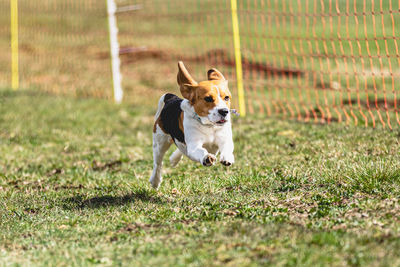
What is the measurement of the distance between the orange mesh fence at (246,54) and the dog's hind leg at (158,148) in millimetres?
3884

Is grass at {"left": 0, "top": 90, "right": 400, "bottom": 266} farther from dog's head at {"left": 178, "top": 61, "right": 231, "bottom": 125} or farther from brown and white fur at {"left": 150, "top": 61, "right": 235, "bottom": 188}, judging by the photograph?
dog's head at {"left": 178, "top": 61, "right": 231, "bottom": 125}

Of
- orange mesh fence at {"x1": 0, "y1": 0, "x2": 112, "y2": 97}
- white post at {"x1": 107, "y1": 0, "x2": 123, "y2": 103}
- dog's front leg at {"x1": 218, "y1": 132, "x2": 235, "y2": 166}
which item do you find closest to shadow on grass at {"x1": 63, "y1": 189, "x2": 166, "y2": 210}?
dog's front leg at {"x1": 218, "y1": 132, "x2": 235, "y2": 166}

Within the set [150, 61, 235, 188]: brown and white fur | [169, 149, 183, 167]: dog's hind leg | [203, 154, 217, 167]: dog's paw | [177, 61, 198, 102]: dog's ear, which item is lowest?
[169, 149, 183, 167]: dog's hind leg

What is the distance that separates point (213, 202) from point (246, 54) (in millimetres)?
12479

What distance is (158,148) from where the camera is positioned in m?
6.37

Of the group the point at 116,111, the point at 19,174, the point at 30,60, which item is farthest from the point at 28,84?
the point at 19,174

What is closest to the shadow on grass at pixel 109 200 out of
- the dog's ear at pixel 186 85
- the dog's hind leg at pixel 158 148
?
the dog's hind leg at pixel 158 148

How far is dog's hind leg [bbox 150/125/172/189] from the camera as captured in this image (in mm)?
6270

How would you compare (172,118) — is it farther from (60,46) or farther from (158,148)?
(60,46)

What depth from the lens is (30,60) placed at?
20688 millimetres

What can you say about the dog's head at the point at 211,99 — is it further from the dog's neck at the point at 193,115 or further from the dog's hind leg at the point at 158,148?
the dog's hind leg at the point at 158,148

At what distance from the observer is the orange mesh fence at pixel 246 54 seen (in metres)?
10.8

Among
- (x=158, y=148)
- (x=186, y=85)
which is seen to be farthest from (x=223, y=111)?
(x=158, y=148)

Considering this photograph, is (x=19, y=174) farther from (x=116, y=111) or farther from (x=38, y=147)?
(x=116, y=111)
